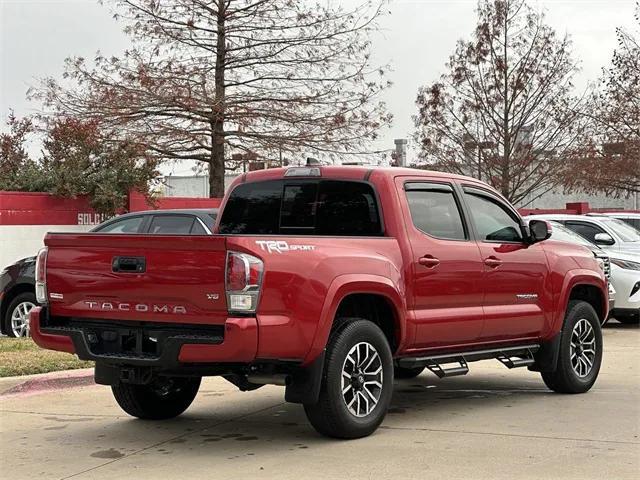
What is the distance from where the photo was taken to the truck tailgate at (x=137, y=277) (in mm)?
6496

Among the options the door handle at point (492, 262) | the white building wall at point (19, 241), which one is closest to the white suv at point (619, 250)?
the door handle at point (492, 262)

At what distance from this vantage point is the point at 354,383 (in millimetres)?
7176

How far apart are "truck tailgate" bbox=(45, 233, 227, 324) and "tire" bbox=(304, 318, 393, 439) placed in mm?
970

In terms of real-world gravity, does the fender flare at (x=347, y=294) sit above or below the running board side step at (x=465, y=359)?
above

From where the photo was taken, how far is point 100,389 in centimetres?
982

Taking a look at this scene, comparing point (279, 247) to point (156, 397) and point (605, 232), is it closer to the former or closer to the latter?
point (156, 397)

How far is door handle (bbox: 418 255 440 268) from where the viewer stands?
777cm

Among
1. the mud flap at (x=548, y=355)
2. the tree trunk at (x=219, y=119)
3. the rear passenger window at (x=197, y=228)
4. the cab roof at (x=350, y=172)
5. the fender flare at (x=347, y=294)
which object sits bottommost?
the mud flap at (x=548, y=355)

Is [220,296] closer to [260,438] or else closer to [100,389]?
[260,438]

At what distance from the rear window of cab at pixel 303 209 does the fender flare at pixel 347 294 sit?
0.59m


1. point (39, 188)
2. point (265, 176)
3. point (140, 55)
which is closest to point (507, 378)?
point (265, 176)

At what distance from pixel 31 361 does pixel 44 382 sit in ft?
3.20

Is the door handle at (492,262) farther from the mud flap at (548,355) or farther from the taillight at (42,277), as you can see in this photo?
the taillight at (42,277)

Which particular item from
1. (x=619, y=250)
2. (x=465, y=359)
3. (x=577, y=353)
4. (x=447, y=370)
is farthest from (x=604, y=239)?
(x=447, y=370)
